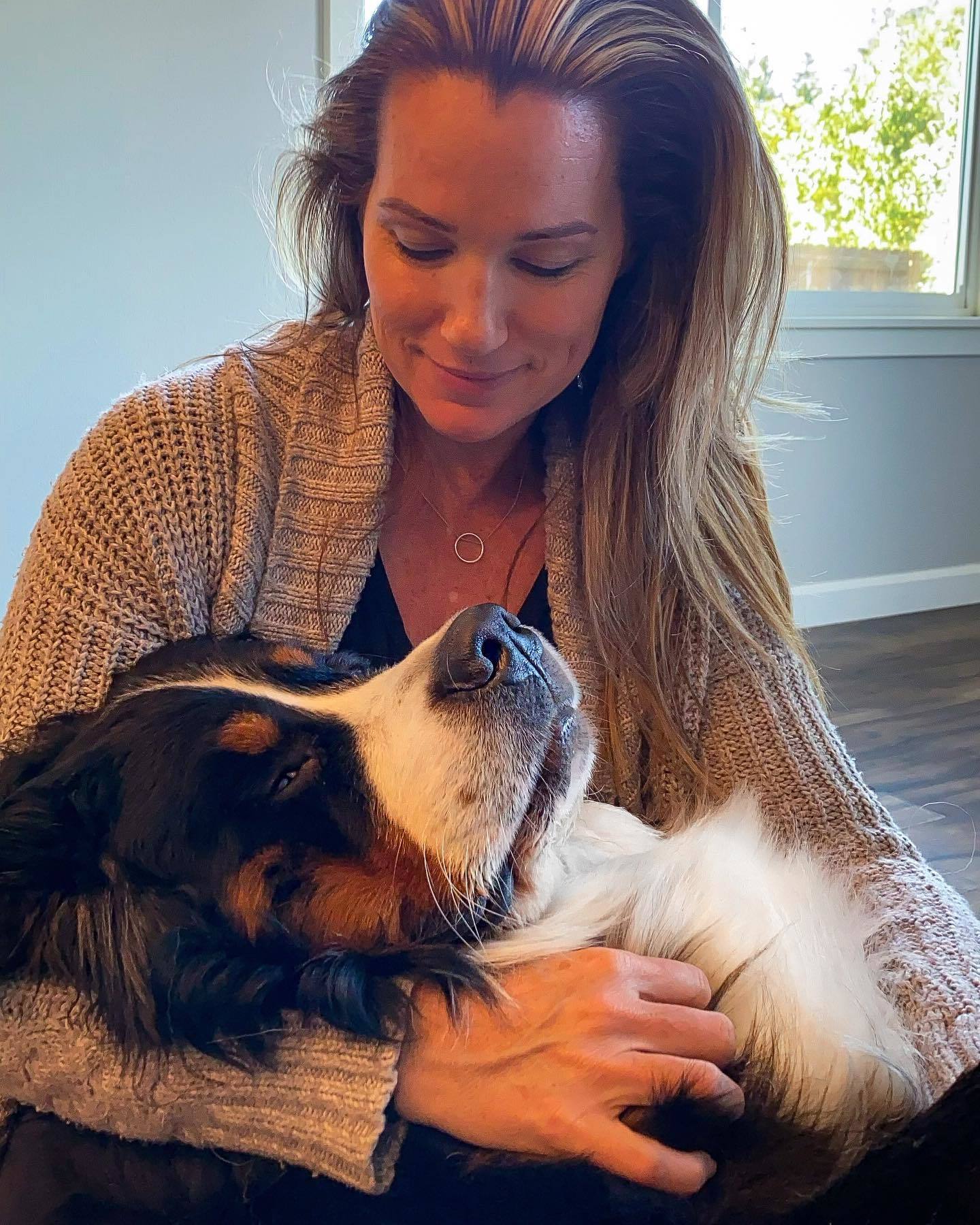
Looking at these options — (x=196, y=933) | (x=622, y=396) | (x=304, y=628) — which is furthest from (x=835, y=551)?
(x=196, y=933)

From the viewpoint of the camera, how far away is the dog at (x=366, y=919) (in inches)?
38.0

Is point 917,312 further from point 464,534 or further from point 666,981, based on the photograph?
point 666,981

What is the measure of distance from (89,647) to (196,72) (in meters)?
2.06

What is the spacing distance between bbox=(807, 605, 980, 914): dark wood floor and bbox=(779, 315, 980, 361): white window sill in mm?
1012

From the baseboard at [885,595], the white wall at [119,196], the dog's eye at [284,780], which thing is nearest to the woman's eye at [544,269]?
the dog's eye at [284,780]

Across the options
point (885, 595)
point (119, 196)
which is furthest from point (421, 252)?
point (885, 595)

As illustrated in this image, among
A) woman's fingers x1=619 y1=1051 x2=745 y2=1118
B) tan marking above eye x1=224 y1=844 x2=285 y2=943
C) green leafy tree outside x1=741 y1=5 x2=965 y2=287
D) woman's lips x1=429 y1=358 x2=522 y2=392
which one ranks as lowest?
woman's fingers x1=619 y1=1051 x2=745 y2=1118

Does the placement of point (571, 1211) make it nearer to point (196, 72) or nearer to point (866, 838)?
point (866, 838)

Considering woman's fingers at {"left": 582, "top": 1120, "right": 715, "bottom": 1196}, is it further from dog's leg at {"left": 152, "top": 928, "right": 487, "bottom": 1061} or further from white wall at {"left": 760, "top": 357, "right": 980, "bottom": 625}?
white wall at {"left": 760, "top": 357, "right": 980, "bottom": 625}

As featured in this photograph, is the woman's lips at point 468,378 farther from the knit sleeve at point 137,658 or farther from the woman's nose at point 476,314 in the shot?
the knit sleeve at point 137,658

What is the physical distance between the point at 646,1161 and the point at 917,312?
4165 mm

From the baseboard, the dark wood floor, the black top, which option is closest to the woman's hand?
the black top

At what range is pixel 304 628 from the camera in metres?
1.35

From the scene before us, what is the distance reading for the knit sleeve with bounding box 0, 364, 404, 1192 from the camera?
99cm
